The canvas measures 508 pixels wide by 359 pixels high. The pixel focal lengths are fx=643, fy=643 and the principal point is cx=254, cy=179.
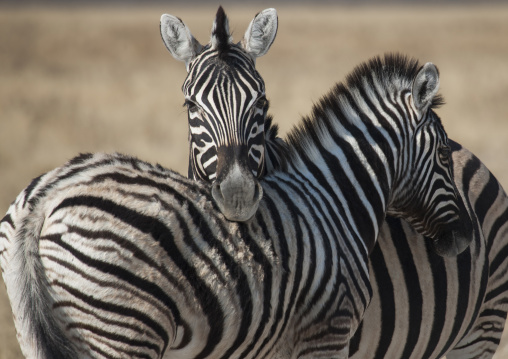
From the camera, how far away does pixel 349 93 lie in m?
4.60

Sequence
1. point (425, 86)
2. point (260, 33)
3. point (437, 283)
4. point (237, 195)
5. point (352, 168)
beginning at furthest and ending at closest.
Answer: point (437, 283)
point (260, 33)
point (425, 86)
point (352, 168)
point (237, 195)

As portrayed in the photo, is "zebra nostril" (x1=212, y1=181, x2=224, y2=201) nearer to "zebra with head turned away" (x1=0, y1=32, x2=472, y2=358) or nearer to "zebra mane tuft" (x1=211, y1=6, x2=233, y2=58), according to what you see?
"zebra with head turned away" (x1=0, y1=32, x2=472, y2=358)

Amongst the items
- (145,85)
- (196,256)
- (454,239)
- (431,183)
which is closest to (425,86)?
(431,183)

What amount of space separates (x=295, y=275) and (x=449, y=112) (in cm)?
1687

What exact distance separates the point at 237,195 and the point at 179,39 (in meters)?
1.58

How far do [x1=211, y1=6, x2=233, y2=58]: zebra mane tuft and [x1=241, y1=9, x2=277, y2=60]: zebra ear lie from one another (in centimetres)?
29

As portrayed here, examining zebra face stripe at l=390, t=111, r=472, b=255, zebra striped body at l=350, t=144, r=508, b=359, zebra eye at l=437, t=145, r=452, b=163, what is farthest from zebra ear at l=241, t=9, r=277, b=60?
zebra striped body at l=350, t=144, r=508, b=359

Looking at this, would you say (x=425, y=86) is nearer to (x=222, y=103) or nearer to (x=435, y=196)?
(x=435, y=196)

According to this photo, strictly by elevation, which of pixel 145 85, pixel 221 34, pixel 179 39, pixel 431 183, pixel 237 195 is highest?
pixel 145 85

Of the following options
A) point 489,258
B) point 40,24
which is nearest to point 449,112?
point 489,258

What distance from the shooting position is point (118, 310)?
3107mm

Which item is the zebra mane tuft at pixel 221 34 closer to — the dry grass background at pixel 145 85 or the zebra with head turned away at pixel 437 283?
the zebra with head turned away at pixel 437 283

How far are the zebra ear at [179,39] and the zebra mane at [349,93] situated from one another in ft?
3.03

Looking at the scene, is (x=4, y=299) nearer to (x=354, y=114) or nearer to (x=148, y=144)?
(x=354, y=114)
